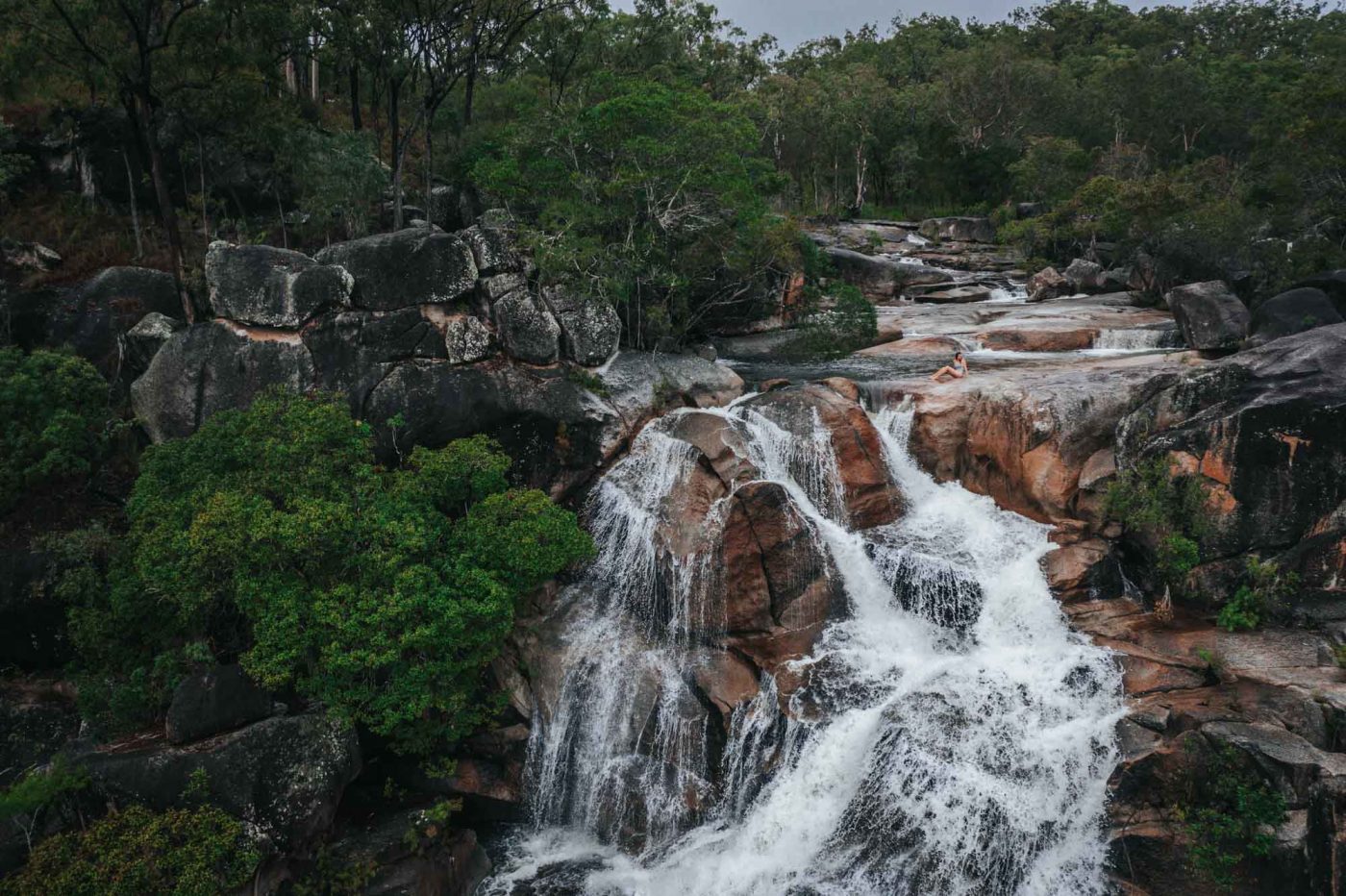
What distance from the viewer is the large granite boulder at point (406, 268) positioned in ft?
54.7

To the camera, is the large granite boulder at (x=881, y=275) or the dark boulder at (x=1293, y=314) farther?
the large granite boulder at (x=881, y=275)

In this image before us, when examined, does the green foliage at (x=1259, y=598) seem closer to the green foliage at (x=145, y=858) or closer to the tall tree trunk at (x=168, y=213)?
the green foliage at (x=145, y=858)

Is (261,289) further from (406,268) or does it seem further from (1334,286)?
(1334,286)

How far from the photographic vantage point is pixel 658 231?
64.4ft

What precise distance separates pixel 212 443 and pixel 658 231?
1136cm

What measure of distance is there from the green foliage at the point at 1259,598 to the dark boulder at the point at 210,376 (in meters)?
17.3

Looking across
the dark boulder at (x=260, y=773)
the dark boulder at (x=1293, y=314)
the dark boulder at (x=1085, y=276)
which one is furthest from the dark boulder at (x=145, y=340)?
the dark boulder at (x=1085, y=276)

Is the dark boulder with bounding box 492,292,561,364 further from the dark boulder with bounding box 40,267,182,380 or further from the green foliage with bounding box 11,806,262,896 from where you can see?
the green foliage with bounding box 11,806,262,896

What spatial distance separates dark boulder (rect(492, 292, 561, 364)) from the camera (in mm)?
16844

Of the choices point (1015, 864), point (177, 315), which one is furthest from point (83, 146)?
point (1015, 864)

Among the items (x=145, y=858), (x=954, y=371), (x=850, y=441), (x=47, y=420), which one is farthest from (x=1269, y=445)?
(x=47, y=420)

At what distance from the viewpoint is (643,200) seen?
19.5 m

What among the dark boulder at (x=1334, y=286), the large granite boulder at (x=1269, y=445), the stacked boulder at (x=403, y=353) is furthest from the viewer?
the dark boulder at (x=1334, y=286)

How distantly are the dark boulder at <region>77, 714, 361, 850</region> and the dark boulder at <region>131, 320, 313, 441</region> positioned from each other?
25.6ft
